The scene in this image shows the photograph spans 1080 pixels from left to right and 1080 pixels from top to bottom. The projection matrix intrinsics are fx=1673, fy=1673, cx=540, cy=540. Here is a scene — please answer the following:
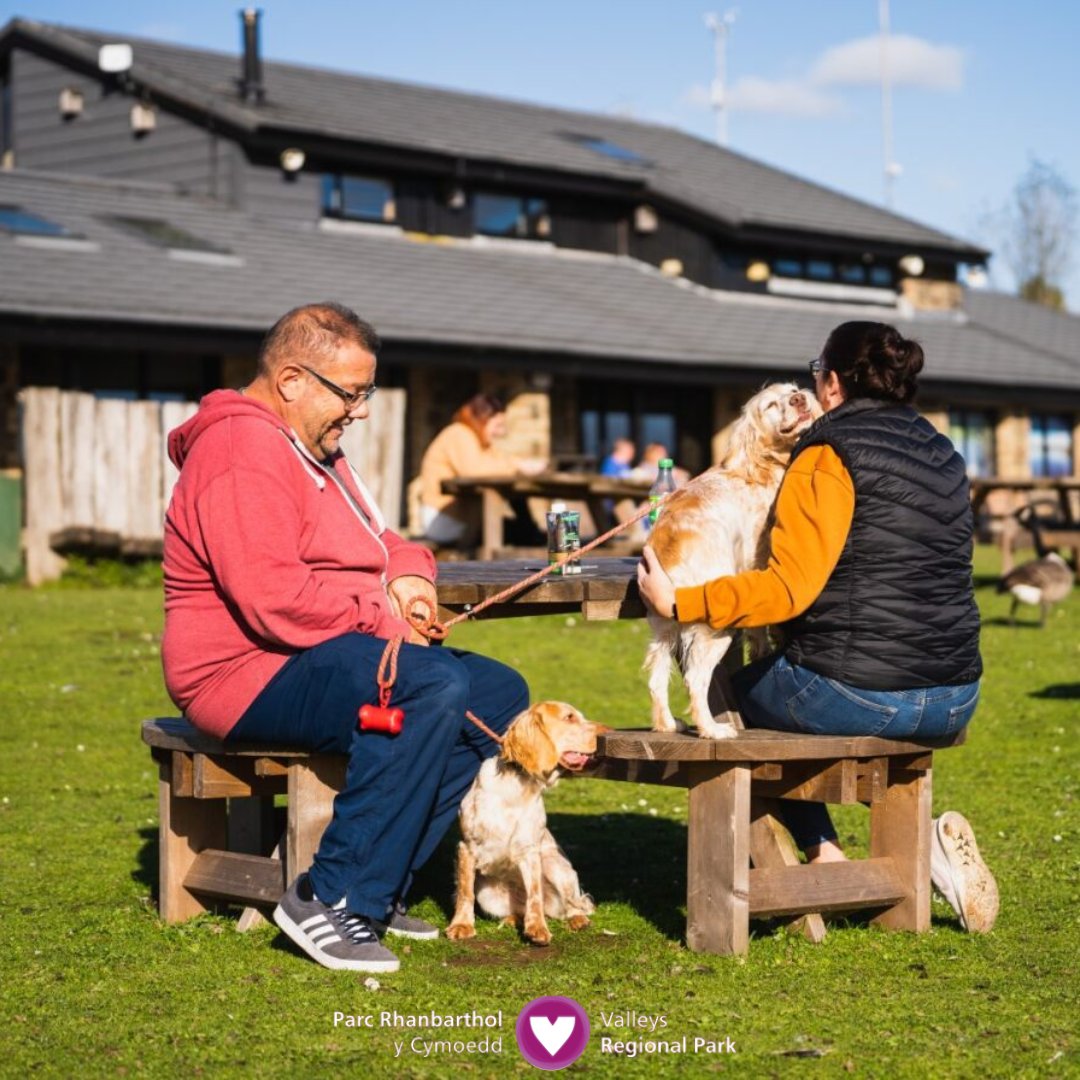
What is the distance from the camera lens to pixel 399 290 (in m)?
24.2

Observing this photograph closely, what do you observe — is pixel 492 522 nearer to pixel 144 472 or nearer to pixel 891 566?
pixel 144 472

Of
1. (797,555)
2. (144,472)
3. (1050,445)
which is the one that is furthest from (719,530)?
(1050,445)

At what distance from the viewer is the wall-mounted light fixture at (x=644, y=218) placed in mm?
29984

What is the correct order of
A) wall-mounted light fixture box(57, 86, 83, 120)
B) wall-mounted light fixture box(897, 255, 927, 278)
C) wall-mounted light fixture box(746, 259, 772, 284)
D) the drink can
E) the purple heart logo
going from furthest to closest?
wall-mounted light fixture box(897, 255, 927, 278) < wall-mounted light fixture box(746, 259, 772, 284) < wall-mounted light fixture box(57, 86, 83, 120) < the drink can < the purple heart logo

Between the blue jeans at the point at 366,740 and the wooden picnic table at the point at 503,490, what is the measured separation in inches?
394

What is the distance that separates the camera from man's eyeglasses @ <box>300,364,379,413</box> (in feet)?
17.2

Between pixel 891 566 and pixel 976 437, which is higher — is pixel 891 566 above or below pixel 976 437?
below

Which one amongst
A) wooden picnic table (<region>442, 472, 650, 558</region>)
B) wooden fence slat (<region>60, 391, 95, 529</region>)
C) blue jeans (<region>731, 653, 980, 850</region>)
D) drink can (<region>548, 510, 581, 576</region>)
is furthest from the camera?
wooden fence slat (<region>60, 391, 95, 529</region>)

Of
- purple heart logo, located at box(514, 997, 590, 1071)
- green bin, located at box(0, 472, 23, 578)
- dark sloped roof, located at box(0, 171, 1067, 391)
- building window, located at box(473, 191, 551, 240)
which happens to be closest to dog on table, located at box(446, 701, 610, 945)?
purple heart logo, located at box(514, 997, 590, 1071)

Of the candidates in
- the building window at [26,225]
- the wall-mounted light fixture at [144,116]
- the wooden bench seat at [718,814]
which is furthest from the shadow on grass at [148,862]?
the wall-mounted light fixture at [144,116]

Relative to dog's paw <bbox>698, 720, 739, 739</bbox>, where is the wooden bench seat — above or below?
below

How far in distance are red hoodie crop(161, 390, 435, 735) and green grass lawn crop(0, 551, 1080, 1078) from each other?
88 cm

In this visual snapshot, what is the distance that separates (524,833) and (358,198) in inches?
883

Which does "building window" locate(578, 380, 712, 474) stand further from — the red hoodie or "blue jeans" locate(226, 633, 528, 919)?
"blue jeans" locate(226, 633, 528, 919)
